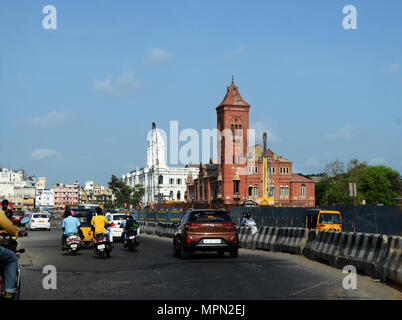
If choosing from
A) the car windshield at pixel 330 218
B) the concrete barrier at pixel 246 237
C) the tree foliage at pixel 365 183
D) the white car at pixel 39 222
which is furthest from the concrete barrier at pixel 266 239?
the tree foliage at pixel 365 183

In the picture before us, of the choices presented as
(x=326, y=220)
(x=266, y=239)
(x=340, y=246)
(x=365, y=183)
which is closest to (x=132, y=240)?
(x=266, y=239)

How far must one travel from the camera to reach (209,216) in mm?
19906

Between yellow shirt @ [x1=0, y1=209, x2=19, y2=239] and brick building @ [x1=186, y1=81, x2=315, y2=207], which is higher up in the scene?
brick building @ [x1=186, y1=81, x2=315, y2=207]

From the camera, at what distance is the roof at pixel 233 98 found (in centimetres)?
12850

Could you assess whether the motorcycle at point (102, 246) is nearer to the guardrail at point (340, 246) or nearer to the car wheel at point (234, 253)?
the car wheel at point (234, 253)

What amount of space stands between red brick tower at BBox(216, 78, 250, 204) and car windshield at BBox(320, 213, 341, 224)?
287 feet

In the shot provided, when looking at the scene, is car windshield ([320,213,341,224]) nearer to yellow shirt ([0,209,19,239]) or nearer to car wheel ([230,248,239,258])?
car wheel ([230,248,239,258])

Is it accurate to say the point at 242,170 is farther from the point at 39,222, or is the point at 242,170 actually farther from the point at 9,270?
the point at 9,270

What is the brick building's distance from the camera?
12275 centimetres

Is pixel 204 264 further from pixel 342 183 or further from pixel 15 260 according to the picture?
pixel 342 183

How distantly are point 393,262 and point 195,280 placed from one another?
13.4ft

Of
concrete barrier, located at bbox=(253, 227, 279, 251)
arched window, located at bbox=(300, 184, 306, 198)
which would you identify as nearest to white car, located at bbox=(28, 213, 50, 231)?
concrete barrier, located at bbox=(253, 227, 279, 251)

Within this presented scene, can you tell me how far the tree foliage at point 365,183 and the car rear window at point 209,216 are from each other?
8870 cm

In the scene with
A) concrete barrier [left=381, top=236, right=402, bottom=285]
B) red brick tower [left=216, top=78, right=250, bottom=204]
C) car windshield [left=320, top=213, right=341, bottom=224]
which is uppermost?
red brick tower [left=216, top=78, right=250, bottom=204]
